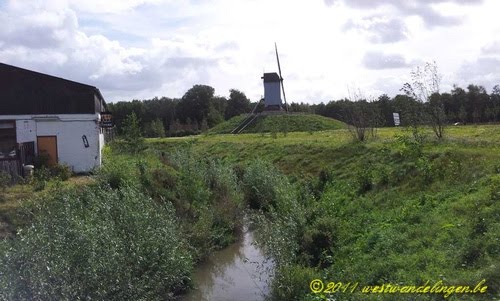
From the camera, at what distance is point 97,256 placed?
11.5 m

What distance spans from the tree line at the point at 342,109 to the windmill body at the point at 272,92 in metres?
2.09

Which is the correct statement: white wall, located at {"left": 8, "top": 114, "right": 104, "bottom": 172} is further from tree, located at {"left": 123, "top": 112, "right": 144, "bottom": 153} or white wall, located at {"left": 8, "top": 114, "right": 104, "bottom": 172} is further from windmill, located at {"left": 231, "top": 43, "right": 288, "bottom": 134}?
windmill, located at {"left": 231, "top": 43, "right": 288, "bottom": 134}

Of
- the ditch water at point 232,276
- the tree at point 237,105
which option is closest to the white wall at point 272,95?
the tree at point 237,105

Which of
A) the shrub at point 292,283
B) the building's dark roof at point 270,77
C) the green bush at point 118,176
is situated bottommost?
the shrub at point 292,283

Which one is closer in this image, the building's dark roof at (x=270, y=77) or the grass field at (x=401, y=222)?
the grass field at (x=401, y=222)

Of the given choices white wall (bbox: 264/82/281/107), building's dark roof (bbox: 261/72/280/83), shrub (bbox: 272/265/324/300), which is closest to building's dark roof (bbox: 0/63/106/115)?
shrub (bbox: 272/265/324/300)

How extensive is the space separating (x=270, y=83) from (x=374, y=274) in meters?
61.1

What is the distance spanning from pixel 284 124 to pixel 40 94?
128 feet

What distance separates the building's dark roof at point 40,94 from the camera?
86.9ft

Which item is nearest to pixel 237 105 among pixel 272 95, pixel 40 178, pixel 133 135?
pixel 272 95

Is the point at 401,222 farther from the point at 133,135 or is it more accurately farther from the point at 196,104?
the point at 196,104

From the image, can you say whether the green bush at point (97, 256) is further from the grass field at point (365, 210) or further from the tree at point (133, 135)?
the tree at point (133, 135)

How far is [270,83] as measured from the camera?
71938 millimetres

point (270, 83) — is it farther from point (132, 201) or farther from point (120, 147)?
point (132, 201)
